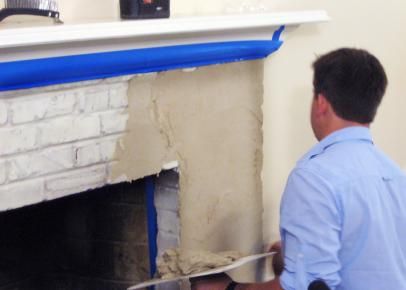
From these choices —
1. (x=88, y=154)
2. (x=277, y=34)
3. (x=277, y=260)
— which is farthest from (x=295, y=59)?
(x=88, y=154)

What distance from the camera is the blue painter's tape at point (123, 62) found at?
181cm

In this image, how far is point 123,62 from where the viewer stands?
202 centimetres

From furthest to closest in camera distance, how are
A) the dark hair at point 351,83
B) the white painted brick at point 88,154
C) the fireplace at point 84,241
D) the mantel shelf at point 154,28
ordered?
the fireplace at point 84,241, the white painted brick at point 88,154, the dark hair at point 351,83, the mantel shelf at point 154,28

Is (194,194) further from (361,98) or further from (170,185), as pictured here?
(361,98)

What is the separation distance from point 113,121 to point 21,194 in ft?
1.08

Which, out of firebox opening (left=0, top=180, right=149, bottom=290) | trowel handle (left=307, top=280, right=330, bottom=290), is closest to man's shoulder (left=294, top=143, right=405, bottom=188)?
trowel handle (left=307, top=280, right=330, bottom=290)

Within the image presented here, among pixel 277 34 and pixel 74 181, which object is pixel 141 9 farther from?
pixel 277 34

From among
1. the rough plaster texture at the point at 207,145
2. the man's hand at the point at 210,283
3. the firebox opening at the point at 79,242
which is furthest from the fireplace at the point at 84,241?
the man's hand at the point at 210,283

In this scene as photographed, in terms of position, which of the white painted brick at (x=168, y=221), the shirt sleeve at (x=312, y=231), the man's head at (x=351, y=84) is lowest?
the white painted brick at (x=168, y=221)

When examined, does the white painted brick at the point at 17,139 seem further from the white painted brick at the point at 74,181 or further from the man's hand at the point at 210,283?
the man's hand at the point at 210,283

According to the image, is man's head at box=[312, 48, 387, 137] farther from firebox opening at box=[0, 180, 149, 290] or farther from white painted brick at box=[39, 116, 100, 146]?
firebox opening at box=[0, 180, 149, 290]

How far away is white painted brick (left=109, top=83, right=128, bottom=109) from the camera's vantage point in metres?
2.08

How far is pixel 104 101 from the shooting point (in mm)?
2061

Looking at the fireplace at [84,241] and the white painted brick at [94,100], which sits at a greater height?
the white painted brick at [94,100]
